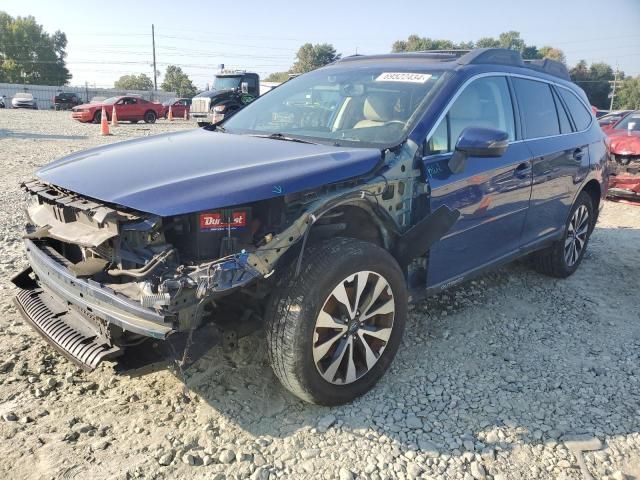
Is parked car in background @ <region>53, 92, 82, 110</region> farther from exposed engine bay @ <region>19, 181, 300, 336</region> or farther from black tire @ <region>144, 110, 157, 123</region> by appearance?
exposed engine bay @ <region>19, 181, 300, 336</region>

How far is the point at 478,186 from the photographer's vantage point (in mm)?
3592

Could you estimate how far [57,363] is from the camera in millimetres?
3273

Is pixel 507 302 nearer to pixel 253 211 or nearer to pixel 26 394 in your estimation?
pixel 253 211

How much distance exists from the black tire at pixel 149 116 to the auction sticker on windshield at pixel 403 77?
86.8 ft

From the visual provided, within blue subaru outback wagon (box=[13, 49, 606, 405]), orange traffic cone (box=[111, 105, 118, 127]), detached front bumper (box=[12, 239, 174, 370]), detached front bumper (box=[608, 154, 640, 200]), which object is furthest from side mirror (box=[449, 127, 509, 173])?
orange traffic cone (box=[111, 105, 118, 127])

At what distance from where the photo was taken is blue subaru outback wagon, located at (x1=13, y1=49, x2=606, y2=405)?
2471 mm

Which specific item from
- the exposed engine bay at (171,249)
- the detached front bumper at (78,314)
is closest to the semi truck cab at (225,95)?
the detached front bumper at (78,314)

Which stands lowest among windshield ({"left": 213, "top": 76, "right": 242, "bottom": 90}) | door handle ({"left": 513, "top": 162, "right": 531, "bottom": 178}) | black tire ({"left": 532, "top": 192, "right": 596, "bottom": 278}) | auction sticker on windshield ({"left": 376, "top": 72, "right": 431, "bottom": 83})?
black tire ({"left": 532, "top": 192, "right": 596, "bottom": 278})

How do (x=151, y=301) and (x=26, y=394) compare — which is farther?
(x=26, y=394)

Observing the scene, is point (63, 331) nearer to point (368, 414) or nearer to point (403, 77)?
point (368, 414)

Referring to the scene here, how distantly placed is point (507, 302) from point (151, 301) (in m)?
3.28

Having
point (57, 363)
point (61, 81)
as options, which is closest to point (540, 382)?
point (57, 363)

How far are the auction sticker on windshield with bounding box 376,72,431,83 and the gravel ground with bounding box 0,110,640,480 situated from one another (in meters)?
1.75

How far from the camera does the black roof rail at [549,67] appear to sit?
15.4ft
